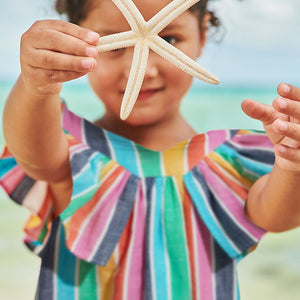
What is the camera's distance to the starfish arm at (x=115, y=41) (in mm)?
447

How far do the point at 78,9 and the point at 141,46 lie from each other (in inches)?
10.4

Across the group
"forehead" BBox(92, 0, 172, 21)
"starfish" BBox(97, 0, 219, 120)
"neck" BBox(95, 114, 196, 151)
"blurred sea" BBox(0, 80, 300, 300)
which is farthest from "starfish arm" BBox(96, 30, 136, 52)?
"blurred sea" BBox(0, 80, 300, 300)

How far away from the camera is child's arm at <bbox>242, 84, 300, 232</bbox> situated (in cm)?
46

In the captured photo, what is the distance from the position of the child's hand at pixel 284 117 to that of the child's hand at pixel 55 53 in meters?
0.17

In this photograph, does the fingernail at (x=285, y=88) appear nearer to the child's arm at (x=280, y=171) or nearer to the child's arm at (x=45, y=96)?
the child's arm at (x=280, y=171)

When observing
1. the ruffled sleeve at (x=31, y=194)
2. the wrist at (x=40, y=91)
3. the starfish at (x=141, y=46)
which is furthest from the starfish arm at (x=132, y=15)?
the ruffled sleeve at (x=31, y=194)

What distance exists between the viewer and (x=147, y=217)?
26.2 inches

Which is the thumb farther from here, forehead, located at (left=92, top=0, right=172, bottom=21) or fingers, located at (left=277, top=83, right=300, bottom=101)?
forehead, located at (left=92, top=0, right=172, bottom=21)

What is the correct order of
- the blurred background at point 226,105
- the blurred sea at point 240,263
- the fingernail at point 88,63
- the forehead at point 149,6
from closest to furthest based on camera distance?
the fingernail at point 88,63 → the forehead at point 149,6 → the blurred background at point 226,105 → the blurred sea at point 240,263

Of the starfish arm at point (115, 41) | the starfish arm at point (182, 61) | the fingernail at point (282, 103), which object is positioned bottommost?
the fingernail at point (282, 103)

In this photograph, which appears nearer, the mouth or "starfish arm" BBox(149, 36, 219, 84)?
"starfish arm" BBox(149, 36, 219, 84)

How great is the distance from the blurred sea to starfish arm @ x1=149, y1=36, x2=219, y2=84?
58 cm

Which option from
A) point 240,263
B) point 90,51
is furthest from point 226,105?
point 90,51

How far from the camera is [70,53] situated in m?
0.45
